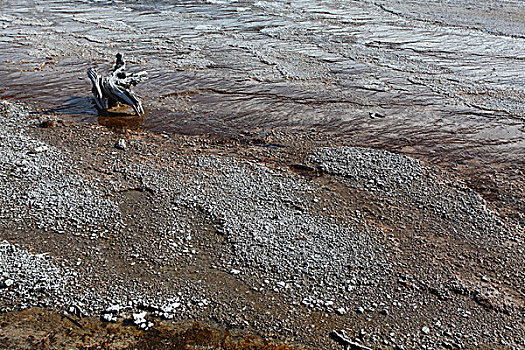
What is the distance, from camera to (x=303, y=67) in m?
10.8

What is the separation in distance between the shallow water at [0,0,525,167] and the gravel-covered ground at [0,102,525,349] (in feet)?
4.50

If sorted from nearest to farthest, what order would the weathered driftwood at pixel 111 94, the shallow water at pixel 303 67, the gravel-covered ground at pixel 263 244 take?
the gravel-covered ground at pixel 263 244
the shallow water at pixel 303 67
the weathered driftwood at pixel 111 94

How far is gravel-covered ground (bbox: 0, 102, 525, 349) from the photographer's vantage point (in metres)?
4.13

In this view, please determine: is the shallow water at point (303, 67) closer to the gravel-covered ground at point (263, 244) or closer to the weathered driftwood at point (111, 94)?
the weathered driftwood at point (111, 94)

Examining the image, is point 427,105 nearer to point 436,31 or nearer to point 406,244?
point 406,244

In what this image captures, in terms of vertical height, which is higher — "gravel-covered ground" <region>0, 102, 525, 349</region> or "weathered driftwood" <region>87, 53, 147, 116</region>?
A: "weathered driftwood" <region>87, 53, 147, 116</region>

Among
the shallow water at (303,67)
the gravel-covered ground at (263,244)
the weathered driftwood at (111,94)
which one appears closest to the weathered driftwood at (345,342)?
the gravel-covered ground at (263,244)

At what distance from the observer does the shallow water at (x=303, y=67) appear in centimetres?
802

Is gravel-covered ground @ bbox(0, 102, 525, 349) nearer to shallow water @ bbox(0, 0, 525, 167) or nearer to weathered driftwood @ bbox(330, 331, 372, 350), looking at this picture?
weathered driftwood @ bbox(330, 331, 372, 350)

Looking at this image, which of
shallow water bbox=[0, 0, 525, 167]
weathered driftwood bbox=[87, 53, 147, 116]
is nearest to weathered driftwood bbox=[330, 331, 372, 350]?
shallow water bbox=[0, 0, 525, 167]

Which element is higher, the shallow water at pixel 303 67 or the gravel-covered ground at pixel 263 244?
the shallow water at pixel 303 67

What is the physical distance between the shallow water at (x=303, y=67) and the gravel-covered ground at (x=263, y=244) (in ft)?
4.50

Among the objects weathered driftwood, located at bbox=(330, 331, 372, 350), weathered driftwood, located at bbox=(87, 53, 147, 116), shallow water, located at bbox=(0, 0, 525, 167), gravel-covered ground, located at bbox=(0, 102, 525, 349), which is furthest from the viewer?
weathered driftwood, located at bbox=(87, 53, 147, 116)

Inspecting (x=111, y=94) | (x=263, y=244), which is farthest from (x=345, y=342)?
(x=111, y=94)
